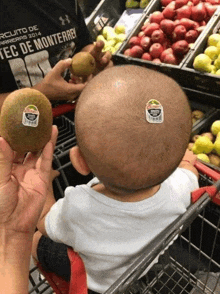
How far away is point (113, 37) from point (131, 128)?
2.25 meters

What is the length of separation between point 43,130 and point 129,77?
1.49 ft

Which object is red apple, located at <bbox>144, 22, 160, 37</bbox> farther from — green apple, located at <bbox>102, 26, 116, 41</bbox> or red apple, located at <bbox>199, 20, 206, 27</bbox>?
green apple, located at <bbox>102, 26, 116, 41</bbox>

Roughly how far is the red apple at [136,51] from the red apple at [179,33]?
0.26m

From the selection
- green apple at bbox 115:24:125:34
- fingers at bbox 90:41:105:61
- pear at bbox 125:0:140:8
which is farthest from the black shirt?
pear at bbox 125:0:140:8

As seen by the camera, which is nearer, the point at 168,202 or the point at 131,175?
the point at 131,175

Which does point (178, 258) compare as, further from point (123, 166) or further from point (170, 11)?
point (170, 11)

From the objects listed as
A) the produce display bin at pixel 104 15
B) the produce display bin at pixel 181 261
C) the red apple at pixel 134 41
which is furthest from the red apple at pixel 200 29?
the produce display bin at pixel 181 261

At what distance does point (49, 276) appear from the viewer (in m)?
1.07

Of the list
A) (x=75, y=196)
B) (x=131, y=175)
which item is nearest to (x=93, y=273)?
(x=75, y=196)

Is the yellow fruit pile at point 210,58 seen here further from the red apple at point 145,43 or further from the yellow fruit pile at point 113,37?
the yellow fruit pile at point 113,37

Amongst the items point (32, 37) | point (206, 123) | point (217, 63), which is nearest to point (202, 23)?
point (217, 63)

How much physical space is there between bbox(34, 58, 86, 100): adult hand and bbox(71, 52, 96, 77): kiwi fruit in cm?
7

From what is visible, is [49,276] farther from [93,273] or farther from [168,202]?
[168,202]

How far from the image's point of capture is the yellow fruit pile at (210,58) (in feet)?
5.51
